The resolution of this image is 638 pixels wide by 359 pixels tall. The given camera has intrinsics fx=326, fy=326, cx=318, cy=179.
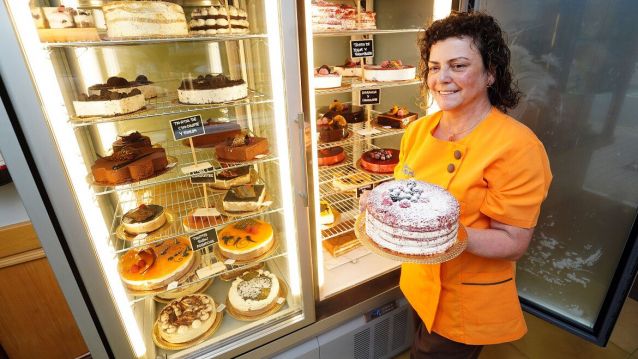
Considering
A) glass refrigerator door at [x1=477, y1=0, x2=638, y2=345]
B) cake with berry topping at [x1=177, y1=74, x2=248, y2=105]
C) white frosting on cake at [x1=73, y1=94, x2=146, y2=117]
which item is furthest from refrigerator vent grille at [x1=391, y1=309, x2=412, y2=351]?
white frosting on cake at [x1=73, y1=94, x2=146, y2=117]

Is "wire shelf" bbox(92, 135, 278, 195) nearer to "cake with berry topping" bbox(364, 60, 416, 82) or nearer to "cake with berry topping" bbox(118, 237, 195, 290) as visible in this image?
"cake with berry topping" bbox(118, 237, 195, 290)

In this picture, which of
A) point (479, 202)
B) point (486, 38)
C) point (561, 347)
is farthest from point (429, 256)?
point (561, 347)

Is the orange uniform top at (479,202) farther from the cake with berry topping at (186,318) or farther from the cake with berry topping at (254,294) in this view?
the cake with berry topping at (186,318)

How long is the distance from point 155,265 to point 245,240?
55 cm

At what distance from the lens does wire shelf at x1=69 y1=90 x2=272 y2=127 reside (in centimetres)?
147

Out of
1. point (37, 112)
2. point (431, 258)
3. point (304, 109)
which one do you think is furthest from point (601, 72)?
point (37, 112)

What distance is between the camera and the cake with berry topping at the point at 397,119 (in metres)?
2.46

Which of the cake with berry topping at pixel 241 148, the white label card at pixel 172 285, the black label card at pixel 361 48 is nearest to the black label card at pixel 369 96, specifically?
the black label card at pixel 361 48

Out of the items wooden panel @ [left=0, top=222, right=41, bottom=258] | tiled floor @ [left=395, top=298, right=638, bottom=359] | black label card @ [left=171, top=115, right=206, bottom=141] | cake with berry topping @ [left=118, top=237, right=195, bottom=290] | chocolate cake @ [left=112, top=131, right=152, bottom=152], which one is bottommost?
tiled floor @ [left=395, top=298, right=638, bottom=359]

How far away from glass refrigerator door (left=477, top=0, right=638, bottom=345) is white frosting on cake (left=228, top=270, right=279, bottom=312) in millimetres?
1712

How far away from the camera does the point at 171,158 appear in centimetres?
203

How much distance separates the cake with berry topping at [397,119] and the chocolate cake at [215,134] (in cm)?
111

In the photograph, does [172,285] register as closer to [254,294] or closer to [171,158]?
[254,294]

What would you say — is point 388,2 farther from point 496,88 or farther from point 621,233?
point 621,233
